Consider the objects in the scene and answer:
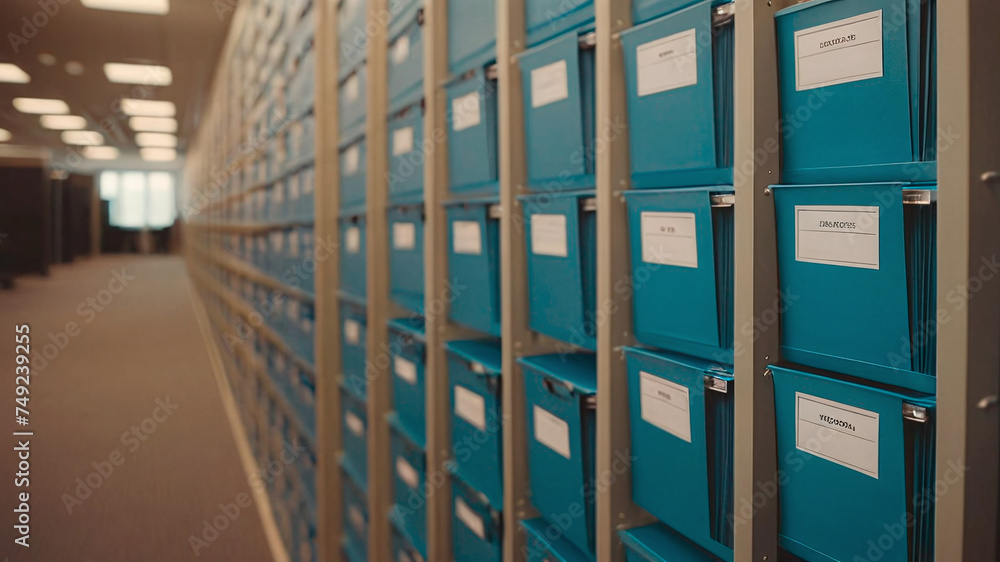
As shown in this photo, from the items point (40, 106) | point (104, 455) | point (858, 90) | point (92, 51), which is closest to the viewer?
point (858, 90)

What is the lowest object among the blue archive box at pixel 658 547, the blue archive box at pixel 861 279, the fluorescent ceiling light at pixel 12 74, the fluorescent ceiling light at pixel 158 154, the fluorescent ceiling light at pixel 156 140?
the blue archive box at pixel 658 547

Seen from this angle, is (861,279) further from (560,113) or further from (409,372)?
(409,372)

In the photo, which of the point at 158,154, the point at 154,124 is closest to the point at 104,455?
the point at 154,124

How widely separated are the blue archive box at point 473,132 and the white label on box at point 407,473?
80 centimetres

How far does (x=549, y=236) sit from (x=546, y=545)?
21.6 inches

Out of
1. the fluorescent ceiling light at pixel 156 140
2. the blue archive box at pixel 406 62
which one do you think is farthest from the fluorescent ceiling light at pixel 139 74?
the blue archive box at pixel 406 62

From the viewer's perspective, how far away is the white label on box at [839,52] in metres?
0.73

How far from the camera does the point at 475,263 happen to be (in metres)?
1.54

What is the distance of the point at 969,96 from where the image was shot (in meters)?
0.62

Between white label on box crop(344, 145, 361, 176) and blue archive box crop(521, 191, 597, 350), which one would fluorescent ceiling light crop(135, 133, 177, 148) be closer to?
white label on box crop(344, 145, 361, 176)

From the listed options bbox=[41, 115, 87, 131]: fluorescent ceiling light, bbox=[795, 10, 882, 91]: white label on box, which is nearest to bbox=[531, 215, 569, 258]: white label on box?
bbox=[795, 10, 882, 91]: white label on box

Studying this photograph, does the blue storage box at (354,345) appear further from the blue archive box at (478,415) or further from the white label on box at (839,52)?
the white label on box at (839,52)

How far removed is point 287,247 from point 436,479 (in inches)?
75.1

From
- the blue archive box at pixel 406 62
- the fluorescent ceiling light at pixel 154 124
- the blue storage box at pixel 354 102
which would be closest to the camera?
the blue archive box at pixel 406 62
